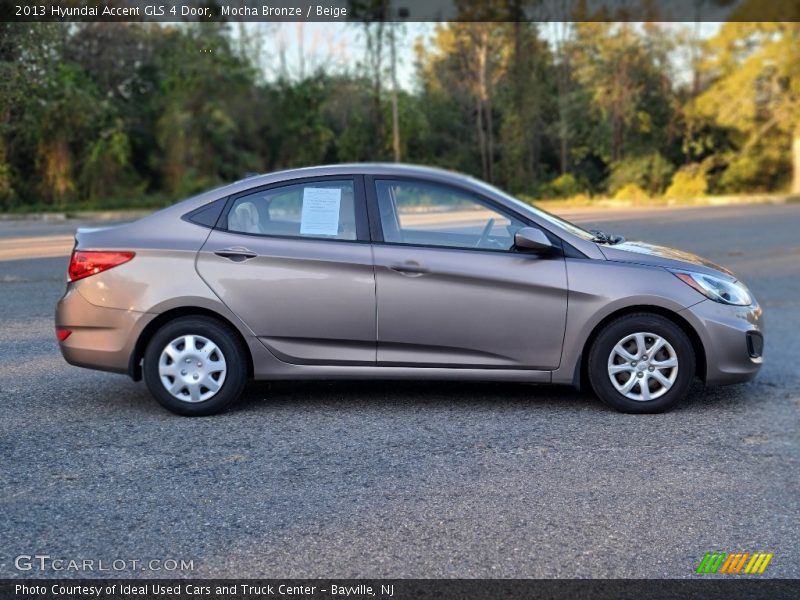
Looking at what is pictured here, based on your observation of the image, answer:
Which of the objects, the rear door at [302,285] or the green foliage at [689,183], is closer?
the rear door at [302,285]

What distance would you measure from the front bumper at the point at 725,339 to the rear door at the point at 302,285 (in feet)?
6.73

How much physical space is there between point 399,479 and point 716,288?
2657 millimetres

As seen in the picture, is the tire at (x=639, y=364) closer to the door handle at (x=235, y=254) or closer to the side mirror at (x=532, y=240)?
the side mirror at (x=532, y=240)

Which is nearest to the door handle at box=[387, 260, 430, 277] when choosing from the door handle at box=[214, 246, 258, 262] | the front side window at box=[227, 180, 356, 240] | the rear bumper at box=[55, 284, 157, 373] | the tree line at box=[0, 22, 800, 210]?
the front side window at box=[227, 180, 356, 240]

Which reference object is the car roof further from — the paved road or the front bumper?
the front bumper

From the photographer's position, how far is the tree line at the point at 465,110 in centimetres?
3731

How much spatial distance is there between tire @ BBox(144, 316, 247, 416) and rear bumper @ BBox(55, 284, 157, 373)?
15cm

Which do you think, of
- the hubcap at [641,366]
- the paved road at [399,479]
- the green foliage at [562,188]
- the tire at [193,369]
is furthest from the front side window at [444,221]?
the green foliage at [562,188]

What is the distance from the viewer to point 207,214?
6.04m

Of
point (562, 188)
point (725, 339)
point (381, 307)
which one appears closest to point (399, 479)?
point (381, 307)

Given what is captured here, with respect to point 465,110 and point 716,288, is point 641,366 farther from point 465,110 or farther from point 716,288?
point 465,110

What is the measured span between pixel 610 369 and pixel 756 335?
3.39ft

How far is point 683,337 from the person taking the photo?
19.4ft

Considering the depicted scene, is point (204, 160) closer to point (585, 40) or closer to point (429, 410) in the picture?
point (585, 40)
